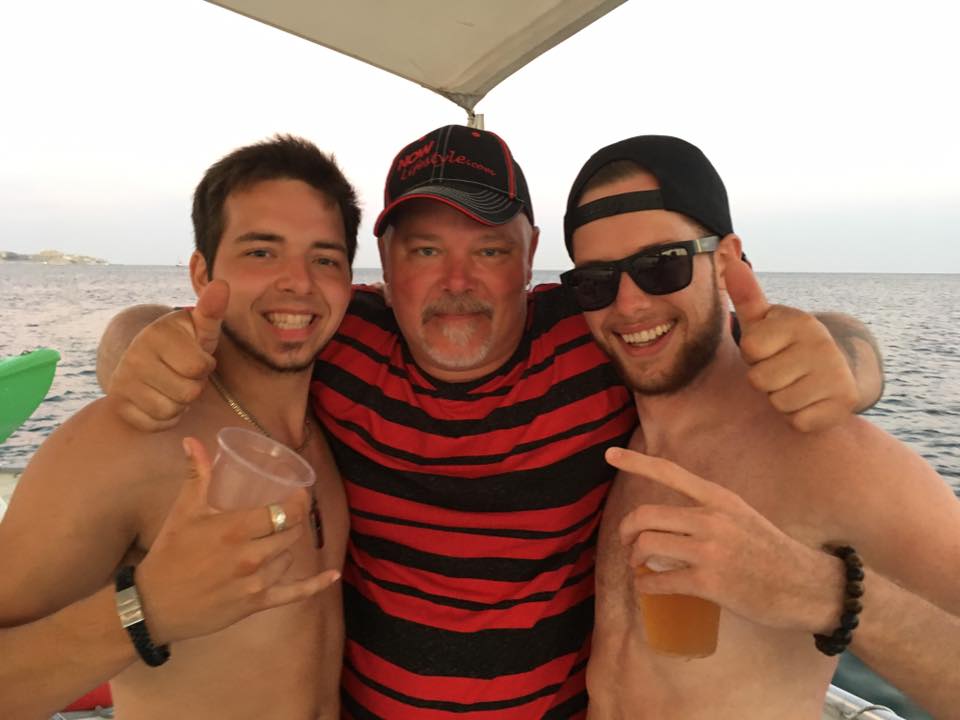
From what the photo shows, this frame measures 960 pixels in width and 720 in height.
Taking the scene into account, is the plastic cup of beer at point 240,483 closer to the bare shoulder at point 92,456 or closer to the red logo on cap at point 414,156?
the bare shoulder at point 92,456

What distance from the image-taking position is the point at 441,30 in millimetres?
3689

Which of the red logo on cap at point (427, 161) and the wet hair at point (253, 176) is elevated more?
the red logo on cap at point (427, 161)

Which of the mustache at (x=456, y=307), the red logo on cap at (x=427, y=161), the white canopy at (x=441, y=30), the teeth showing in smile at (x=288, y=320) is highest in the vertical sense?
the white canopy at (x=441, y=30)

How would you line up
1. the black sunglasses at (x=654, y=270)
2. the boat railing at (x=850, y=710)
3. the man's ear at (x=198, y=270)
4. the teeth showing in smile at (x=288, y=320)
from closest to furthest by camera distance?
the black sunglasses at (x=654, y=270) → the teeth showing in smile at (x=288, y=320) → the man's ear at (x=198, y=270) → the boat railing at (x=850, y=710)

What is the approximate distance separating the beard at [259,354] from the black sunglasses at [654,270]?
3.33 ft

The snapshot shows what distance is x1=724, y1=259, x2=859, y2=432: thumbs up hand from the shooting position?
1.45m

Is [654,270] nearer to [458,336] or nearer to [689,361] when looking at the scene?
[689,361]

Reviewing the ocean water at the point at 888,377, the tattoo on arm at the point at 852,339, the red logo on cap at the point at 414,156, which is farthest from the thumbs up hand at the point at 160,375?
the ocean water at the point at 888,377

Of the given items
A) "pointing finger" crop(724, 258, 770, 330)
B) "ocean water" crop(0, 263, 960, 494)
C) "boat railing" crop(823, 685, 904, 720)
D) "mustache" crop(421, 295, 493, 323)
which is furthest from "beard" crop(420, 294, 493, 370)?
"ocean water" crop(0, 263, 960, 494)

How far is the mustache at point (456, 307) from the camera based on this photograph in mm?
2225

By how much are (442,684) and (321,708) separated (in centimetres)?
40

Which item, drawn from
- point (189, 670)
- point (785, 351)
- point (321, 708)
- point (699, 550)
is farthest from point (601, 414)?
point (189, 670)

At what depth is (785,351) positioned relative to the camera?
147 centimetres

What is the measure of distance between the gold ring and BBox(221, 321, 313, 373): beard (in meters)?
0.94
